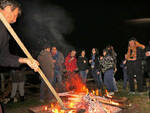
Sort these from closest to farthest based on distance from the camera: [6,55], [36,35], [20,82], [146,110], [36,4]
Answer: [6,55], [146,110], [20,82], [36,4], [36,35]

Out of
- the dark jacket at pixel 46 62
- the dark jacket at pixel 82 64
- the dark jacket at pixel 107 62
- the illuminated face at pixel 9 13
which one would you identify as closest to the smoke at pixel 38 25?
the dark jacket at pixel 82 64

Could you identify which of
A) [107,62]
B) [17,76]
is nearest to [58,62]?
[17,76]

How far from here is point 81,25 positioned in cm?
3231

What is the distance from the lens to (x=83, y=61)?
870 centimetres

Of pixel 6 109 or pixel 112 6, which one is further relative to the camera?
pixel 112 6

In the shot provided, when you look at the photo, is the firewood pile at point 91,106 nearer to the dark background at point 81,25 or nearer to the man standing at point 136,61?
the man standing at point 136,61

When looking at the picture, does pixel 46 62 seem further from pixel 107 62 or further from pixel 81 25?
pixel 81 25

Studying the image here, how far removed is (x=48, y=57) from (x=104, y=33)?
24.9 m

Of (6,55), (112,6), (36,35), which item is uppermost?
(112,6)

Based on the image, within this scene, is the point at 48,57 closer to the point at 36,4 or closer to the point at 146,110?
the point at 146,110

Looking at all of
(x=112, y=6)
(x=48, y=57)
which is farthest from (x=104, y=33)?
(x=48, y=57)

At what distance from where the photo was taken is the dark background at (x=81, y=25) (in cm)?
1894

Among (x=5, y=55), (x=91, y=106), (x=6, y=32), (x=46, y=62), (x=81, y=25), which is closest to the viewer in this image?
(x=6, y=32)

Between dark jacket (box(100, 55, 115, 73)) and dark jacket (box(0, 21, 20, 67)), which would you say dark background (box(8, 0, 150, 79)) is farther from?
dark jacket (box(0, 21, 20, 67))
